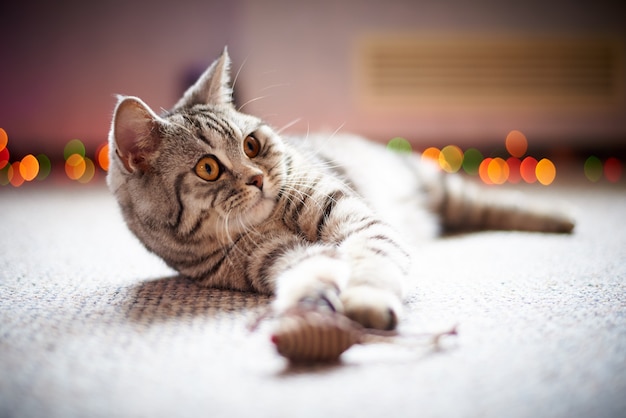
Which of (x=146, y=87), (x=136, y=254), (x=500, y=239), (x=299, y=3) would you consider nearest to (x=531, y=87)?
(x=299, y=3)

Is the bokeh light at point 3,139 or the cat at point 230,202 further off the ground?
the cat at point 230,202

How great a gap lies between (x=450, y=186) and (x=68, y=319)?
1.13 m

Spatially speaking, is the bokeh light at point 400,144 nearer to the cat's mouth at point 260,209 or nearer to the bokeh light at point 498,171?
the bokeh light at point 498,171

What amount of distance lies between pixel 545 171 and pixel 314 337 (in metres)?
2.37

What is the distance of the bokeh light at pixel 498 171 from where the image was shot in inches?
99.0

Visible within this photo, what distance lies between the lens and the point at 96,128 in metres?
3.03

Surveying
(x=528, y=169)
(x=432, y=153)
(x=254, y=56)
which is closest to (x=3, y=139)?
(x=254, y=56)

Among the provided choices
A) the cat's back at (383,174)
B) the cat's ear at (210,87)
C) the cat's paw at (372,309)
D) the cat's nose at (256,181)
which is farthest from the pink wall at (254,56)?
the cat's paw at (372,309)

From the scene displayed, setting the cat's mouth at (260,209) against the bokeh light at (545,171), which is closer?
the cat's mouth at (260,209)

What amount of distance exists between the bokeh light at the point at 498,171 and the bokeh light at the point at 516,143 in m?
0.18

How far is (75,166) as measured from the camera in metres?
2.94

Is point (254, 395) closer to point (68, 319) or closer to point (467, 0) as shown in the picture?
point (68, 319)

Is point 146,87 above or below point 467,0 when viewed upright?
below

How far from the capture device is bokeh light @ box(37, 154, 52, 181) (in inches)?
113
